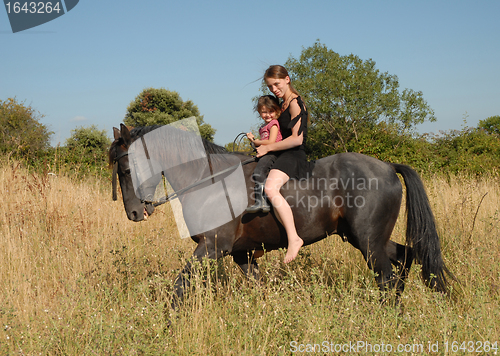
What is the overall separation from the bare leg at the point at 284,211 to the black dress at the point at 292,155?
0.42 ft

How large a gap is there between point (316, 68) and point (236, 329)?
20860 mm

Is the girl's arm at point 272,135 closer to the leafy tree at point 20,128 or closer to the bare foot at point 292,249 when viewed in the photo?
the bare foot at point 292,249

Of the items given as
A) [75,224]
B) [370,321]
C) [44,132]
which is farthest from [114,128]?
[44,132]

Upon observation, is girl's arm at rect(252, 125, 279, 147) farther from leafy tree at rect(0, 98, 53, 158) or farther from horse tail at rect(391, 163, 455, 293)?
leafy tree at rect(0, 98, 53, 158)

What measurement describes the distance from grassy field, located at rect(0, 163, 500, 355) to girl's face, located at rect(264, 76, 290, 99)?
1890 mm

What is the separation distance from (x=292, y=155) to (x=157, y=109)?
32.5 m

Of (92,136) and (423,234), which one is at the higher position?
(92,136)

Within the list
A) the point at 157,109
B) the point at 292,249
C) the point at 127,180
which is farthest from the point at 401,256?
the point at 157,109

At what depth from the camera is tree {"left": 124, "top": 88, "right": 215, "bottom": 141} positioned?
1314 inches

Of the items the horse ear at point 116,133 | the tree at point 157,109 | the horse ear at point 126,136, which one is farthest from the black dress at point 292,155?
the tree at point 157,109

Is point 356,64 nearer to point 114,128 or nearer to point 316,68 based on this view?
point 316,68

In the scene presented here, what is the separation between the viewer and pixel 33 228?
579 cm

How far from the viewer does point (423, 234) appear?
3.76 meters

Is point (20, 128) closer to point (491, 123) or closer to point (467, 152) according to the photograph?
point (467, 152)
